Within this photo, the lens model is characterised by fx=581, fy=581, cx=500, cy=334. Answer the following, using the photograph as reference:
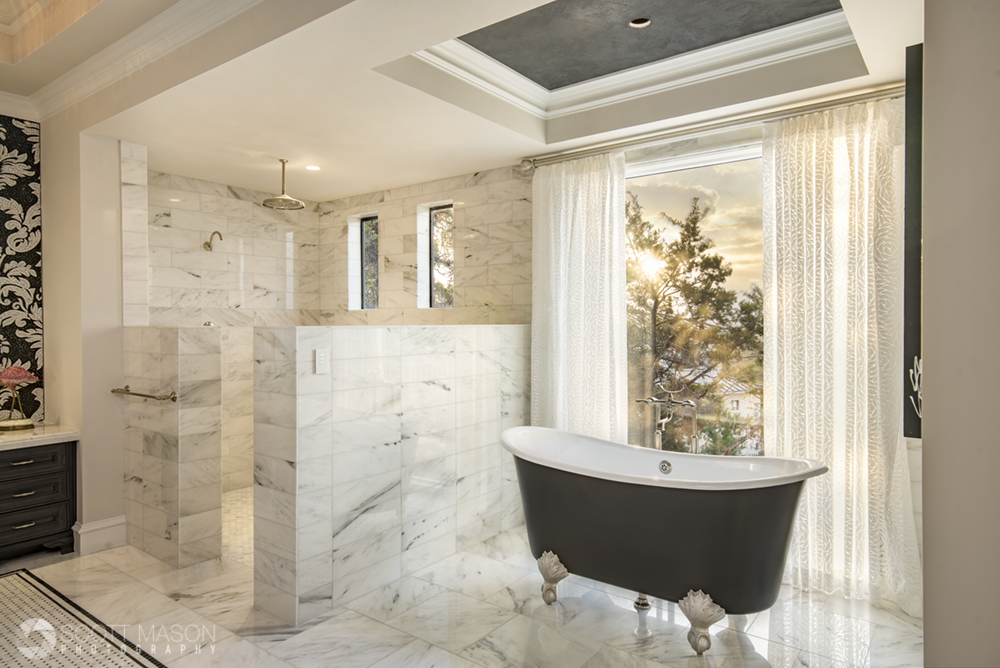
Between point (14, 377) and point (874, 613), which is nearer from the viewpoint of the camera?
point (874, 613)

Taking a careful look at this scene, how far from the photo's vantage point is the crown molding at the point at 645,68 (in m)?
2.74

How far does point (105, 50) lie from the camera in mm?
3000

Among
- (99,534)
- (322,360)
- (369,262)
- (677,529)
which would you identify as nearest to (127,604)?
(99,534)

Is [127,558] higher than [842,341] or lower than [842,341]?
lower

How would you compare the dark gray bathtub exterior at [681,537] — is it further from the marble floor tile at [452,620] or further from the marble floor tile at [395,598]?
the marble floor tile at [395,598]

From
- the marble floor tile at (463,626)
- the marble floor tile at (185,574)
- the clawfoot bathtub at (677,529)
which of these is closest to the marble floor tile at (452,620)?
the marble floor tile at (463,626)

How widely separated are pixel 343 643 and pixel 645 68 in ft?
10.6

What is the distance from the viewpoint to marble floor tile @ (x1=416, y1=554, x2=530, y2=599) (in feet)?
9.78

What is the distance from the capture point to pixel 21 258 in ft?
11.8

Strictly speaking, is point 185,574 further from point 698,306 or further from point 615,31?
point 615,31

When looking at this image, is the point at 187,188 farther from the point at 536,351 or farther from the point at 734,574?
the point at 734,574

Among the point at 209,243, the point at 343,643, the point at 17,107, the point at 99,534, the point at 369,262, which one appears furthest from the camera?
the point at 369,262

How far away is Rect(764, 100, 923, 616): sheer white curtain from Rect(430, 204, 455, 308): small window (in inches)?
101

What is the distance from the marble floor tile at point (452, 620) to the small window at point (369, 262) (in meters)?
3.11
